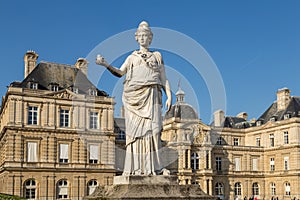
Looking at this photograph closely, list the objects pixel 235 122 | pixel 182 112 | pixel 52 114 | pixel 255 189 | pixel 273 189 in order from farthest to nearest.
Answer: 1. pixel 235 122
2. pixel 255 189
3. pixel 273 189
4. pixel 182 112
5. pixel 52 114

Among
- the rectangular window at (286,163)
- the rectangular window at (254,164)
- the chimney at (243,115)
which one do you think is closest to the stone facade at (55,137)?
the rectangular window at (254,164)

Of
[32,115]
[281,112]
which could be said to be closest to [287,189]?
[281,112]

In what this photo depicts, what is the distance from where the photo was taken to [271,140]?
192ft

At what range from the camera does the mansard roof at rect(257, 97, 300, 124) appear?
5638 centimetres

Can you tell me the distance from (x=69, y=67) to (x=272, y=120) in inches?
1123

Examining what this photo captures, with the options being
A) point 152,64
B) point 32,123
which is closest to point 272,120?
point 32,123

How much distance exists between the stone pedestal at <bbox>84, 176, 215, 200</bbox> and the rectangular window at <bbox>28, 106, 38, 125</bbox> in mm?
33768

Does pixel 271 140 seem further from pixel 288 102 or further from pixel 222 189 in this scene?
pixel 222 189

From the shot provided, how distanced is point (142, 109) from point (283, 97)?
53.0m

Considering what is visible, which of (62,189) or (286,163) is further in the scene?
(286,163)

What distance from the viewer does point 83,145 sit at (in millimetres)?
42844

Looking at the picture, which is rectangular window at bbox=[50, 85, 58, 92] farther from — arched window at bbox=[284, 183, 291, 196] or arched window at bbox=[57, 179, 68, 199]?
arched window at bbox=[284, 183, 291, 196]

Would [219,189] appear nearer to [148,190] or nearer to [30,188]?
[30,188]

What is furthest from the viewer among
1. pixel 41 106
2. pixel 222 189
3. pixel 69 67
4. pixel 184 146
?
pixel 222 189
